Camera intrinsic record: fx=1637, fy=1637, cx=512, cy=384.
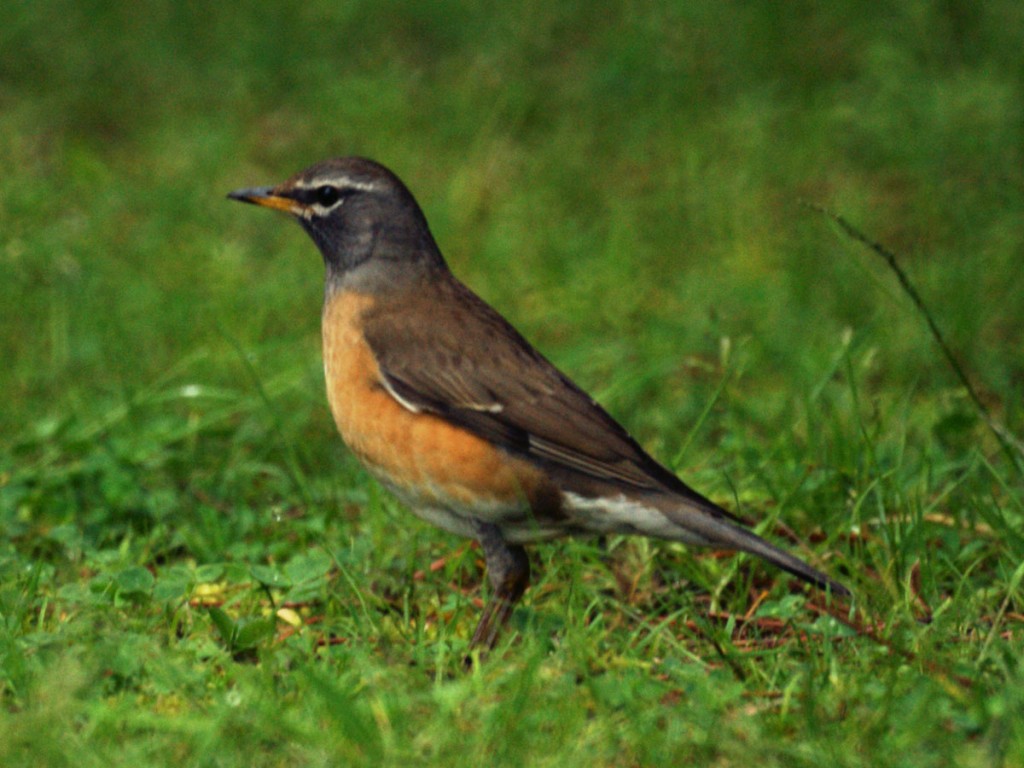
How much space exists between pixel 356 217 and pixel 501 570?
58.3 inches

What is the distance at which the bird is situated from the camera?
511 centimetres

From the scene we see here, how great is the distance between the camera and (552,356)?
764cm

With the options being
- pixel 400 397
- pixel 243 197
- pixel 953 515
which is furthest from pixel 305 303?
pixel 953 515

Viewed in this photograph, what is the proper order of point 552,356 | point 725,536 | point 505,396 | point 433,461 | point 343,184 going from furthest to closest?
point 552,356 < point 343,184 < point 505,396 < point 433,461 < point 725,536

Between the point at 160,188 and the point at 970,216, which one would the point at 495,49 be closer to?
the point at 160,188

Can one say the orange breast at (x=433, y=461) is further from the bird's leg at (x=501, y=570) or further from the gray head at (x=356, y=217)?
the gray head at (x=356, y=217)

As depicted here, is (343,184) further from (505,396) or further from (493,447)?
(493,447)

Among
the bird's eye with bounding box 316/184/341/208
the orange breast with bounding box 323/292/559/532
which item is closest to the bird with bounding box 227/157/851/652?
the orange breast with bounding box 323/292/559/532

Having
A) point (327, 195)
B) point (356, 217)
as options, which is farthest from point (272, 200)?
point (356, 217)

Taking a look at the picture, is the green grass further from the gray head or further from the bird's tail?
the gray head

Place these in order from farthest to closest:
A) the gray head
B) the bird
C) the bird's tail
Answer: the gray head < the bird < the bird's tail

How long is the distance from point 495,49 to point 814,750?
752 centimetres

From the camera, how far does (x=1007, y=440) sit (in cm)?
564

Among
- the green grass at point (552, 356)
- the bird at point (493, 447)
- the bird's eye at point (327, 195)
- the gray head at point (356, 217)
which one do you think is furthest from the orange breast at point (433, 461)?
the bird's eye at point (327, 195)
